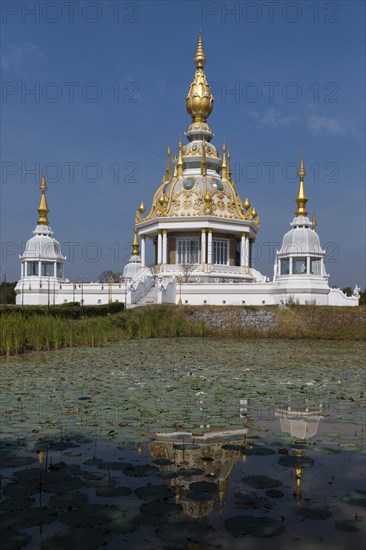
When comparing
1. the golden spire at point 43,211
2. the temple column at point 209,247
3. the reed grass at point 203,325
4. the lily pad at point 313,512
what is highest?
the golden spire at point 43,211

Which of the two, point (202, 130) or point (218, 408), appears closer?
point (218, 408)

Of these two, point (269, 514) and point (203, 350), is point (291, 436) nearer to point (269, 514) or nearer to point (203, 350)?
point (269, 514)

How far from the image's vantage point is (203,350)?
18.6 metres

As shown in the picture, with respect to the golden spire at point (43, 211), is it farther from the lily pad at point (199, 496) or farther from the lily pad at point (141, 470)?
the lily pad at point (199, 496)

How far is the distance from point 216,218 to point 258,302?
8969 mm

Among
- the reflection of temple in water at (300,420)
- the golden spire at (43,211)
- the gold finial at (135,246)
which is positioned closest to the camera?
the reflection of temple in water at (300,420)

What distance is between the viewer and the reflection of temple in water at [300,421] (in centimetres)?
718

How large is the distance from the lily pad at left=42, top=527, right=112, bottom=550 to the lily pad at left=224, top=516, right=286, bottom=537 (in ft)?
3.02

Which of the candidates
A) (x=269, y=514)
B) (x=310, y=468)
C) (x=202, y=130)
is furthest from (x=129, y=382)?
(x=202, y=130)

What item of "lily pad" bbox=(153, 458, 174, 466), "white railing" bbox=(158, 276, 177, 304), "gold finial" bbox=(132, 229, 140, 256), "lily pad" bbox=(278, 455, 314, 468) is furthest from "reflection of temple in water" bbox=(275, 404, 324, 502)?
"gold finial" bbox=(132, 229, 140, 256)

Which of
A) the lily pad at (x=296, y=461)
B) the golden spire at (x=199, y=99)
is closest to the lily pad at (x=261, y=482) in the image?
Result: the lily pad at (x=296, y=461)

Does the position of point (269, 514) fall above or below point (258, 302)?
below

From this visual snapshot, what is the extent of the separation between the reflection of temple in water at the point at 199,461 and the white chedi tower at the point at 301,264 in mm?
27992

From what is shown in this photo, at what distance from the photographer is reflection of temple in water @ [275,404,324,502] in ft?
23.5
